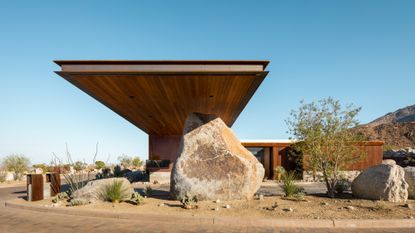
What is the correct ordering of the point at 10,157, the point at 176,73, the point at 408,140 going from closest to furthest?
1. the point at 176,73
2. the point at 10,157
3. the point at 408,140

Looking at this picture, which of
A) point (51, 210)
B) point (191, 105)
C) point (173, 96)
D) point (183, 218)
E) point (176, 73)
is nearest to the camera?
point (183, 218)

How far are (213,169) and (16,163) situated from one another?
2528 cm

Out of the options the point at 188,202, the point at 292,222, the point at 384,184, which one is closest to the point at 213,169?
the point at 188,202

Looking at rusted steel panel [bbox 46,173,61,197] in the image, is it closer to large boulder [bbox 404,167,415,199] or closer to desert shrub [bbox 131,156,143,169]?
large boulder [bbox 404,167,415,199]

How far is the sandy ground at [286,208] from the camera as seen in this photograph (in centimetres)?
852

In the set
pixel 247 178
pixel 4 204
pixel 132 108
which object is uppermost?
pixel 132 108

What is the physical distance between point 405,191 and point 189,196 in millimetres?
7445

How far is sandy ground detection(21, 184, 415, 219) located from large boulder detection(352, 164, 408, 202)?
0.42 metres

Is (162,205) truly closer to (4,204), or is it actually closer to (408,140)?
(4,204)

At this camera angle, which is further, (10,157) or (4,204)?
(10,157)

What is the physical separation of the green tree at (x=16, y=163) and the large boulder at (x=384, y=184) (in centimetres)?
2841

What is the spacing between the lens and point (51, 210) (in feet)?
31.8

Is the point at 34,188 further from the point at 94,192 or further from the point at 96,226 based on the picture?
the point at 96,226

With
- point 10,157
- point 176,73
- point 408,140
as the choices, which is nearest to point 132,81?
point 176,73
